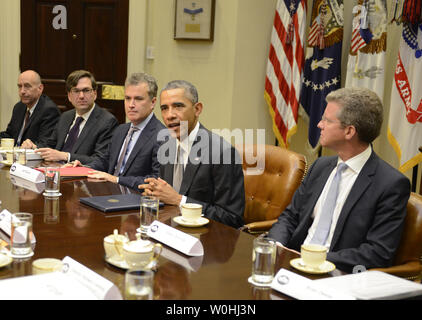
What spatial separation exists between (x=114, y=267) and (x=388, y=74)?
366 cm

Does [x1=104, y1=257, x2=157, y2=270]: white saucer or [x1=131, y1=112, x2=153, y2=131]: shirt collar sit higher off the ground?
[x1=131, y1=112, x2=153, y2=131]: shirt collar

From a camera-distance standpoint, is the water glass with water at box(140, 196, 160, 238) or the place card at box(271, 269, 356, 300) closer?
the place card at box(271, 269, 356, 300)

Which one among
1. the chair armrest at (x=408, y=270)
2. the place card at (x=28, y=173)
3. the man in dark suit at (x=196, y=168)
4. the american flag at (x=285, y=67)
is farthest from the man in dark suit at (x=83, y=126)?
the chair armrest at (x=408, y=270)

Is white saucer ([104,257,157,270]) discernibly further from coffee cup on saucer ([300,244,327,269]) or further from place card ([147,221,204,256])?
coffee cup on saucer ([300,244,327,269])

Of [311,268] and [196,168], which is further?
[196,168]

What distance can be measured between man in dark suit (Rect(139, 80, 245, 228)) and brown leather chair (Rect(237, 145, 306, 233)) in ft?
1.64

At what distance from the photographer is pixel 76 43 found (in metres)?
6.30

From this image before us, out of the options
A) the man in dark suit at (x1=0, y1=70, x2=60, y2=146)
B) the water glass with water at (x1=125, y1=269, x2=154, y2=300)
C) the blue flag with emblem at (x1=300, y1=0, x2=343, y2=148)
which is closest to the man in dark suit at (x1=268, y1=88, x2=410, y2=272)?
the water glass with water at (x1=125, y1=269, x2=154, y2=300)

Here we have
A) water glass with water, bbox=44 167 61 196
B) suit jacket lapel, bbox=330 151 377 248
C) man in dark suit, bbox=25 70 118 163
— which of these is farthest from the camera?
man in dark suit, bbox=25 70 118 163

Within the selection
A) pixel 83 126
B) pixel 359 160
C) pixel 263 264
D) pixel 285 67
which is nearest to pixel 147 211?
pixel 263 264

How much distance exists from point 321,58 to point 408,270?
297 cm

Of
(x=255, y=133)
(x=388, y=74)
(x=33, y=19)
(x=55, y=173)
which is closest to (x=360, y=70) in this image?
(x=388, y=74)

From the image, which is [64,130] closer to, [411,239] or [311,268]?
[411,239]

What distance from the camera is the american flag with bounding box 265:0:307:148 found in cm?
487
